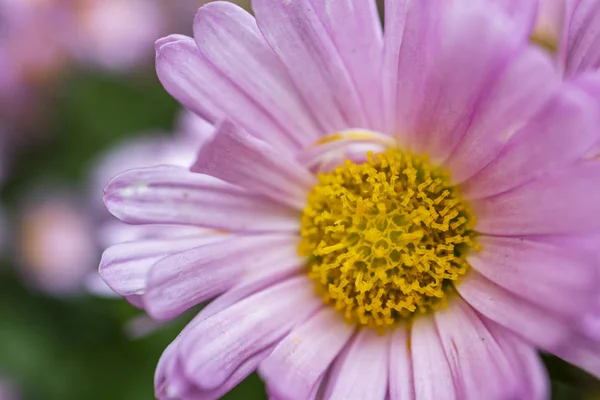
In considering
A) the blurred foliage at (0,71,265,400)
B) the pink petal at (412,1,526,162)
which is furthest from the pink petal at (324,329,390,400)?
the blurred foliage at (0,71,265,400)

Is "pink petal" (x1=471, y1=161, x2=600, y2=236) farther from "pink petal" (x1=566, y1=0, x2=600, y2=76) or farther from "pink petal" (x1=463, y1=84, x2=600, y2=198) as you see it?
"pink petal" (x1=566, y1=0, x2=600, y2=76)

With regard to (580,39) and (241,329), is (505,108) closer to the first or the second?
(580,39)

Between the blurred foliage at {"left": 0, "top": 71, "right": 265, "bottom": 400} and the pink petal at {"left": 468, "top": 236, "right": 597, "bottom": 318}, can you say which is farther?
the blurred foliage at {"left": 0, "top": 71, "right": 265, "bottom": 400}

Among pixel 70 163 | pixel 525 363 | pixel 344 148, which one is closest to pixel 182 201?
pixel 344 148

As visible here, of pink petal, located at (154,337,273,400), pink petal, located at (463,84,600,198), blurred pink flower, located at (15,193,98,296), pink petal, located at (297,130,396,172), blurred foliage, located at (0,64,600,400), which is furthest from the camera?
blurred pink flower, located at (15,193,98,296)

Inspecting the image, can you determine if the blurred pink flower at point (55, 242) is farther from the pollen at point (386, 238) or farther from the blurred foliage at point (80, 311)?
the pollen at point (386, 238)

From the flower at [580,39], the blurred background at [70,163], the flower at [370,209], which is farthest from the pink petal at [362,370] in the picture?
the blurred background at [70,163]
